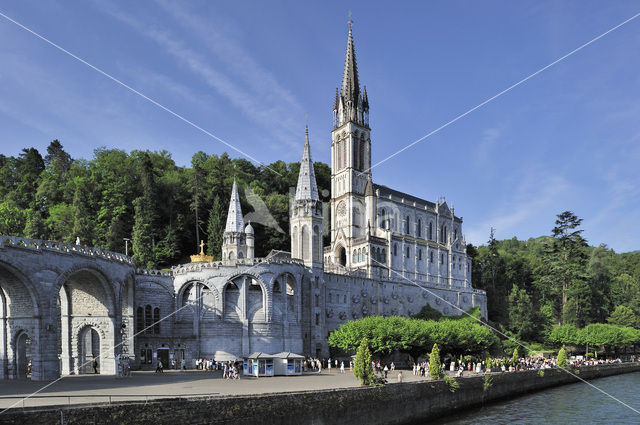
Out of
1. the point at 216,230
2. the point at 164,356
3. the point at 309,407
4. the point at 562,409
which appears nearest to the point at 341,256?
the point at 216,230

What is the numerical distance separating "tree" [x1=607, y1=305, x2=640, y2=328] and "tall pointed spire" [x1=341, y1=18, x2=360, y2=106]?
46061mm

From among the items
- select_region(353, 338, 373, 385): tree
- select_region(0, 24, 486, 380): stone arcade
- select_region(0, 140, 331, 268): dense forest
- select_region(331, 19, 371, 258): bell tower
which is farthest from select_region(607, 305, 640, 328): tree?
select_region(353, 338, 373, 385): tree

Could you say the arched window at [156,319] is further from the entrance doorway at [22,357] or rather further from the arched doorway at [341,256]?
the arched doorway at [341,256]

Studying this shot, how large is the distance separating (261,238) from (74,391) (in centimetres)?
5450

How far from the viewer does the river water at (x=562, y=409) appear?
112ft

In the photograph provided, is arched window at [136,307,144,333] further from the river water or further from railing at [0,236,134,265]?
the river water

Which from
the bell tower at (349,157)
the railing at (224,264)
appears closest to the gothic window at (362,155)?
the bell tower at (349,157)

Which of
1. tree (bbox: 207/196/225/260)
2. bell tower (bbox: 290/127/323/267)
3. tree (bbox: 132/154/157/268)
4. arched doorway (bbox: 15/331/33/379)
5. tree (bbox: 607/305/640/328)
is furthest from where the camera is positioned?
tree (bbox: 607/305/640/328)

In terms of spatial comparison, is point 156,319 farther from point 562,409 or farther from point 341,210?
point 341,210

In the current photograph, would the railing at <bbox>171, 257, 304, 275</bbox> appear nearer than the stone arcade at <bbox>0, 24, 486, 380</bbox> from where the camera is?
No

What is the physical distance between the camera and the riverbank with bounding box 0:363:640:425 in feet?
66.2

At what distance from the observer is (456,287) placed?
8662 cm

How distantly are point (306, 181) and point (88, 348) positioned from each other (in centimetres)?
2520

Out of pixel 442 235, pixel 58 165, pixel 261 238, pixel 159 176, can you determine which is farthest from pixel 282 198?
pixel 58 165
